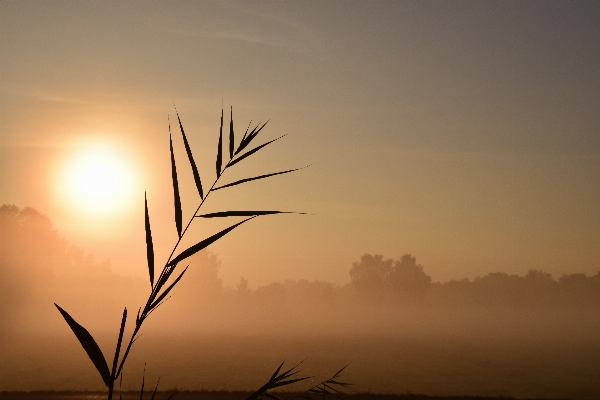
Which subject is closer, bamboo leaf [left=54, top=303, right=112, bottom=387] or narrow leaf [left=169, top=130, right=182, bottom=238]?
bamboo leaf [left=54, top=303, right=112, bottom=387]

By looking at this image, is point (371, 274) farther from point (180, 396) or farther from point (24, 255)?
point (180, 396)

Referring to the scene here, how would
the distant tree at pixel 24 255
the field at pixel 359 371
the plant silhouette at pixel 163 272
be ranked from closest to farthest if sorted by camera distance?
the plant silhouette at pixel 163 272, the field at pixel 359 371, the distant tree at pixel 24 255

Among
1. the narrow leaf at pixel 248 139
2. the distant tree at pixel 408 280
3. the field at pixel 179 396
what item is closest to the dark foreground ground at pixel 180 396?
the field at pixel 179 396

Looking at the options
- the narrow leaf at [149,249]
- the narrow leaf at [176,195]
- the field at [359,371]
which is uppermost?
the narrow leaf at [176,195]

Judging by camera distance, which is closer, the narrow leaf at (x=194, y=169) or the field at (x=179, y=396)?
the narrow leaf at (x=194, y=169)

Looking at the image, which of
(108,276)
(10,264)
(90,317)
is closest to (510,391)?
(10,264)

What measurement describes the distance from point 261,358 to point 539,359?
22.2 m

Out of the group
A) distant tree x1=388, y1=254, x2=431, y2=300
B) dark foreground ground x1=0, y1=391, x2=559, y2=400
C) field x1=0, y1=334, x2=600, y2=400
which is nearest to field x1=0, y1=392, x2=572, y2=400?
dark foreground ground x1=0, y1=391, x2=559, y2=400

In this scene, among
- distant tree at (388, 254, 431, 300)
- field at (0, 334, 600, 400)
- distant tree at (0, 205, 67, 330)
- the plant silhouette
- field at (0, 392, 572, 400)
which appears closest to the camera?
the plant silhouette

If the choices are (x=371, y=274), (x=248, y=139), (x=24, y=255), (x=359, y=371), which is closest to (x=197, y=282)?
(x=371, y=274)

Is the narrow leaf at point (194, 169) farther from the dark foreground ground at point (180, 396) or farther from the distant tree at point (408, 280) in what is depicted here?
the distant tree at point (408, 280)

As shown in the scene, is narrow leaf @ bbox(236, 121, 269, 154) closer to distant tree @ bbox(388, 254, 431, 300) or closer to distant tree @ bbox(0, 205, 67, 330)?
distant tree @ bbox(0, 205, 67, 330)

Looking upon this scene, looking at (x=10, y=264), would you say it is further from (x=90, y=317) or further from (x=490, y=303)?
(x=490, y=303)

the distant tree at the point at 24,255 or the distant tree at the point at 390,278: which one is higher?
the distant tree at the point at 390,278
